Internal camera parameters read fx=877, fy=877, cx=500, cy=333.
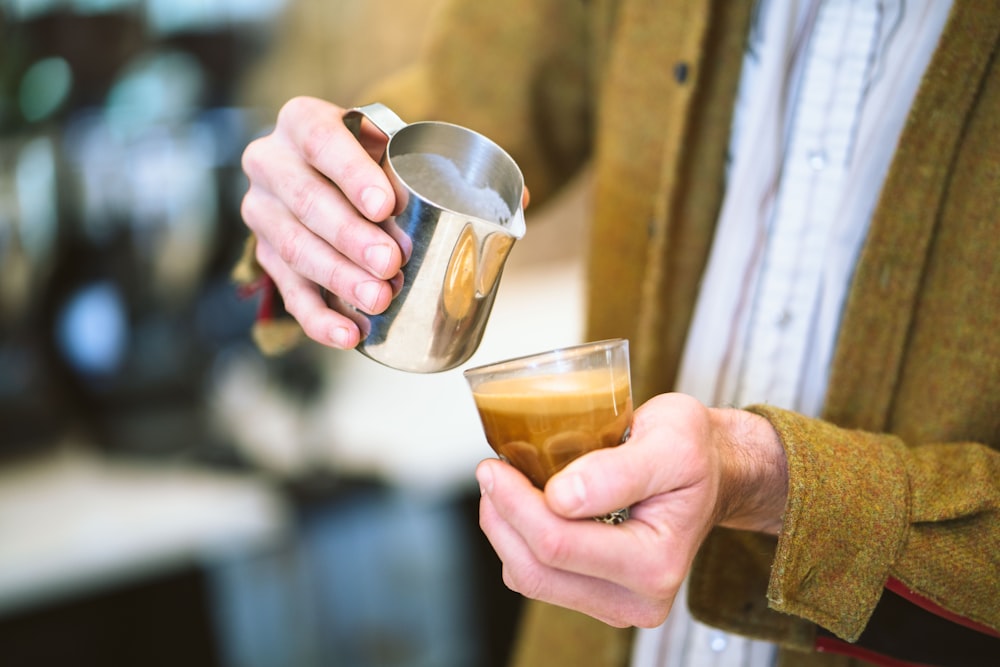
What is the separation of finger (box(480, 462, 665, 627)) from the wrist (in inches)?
4.8

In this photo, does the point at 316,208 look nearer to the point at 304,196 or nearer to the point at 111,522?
the point at 304,196

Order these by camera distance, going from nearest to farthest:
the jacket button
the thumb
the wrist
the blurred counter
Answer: the thumb
the wrist
the jacket button
the blurred counter

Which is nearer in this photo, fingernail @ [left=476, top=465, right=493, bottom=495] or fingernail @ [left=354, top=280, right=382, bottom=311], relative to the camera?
fingernail @ [left=476, top=465, right=493, bottom=495]

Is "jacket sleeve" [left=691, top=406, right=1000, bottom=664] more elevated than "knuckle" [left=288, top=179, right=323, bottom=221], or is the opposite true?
"knuckle" [left=288, top=179, right=323, bottom=221]

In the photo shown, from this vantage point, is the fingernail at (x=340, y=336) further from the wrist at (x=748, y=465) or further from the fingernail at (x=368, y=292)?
the wrist at (x=748, y=465)

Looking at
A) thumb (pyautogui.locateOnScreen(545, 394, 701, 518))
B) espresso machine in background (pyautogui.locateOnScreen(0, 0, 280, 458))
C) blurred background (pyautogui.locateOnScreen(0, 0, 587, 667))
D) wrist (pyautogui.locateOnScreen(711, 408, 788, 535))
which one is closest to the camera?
thumb (pyautogui.locateOnScreen(545, 394, 701, 518))

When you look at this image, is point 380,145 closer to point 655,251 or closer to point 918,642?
point 655,251

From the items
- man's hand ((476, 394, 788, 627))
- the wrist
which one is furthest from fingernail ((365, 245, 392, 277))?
the wrist

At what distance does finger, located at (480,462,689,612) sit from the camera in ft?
2.33

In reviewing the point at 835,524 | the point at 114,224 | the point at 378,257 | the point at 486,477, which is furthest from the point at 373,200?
the point at 114,224

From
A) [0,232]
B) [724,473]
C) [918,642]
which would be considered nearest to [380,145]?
[724,473]

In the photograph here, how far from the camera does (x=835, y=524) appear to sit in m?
0.82

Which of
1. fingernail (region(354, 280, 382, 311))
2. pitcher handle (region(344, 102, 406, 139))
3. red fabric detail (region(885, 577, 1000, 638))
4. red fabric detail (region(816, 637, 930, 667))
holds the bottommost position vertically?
red fabric detail (region(816, 637, 930, 667))

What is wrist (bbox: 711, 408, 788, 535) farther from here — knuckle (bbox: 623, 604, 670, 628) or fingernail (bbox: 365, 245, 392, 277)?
fingernail (bbox: 365, 245, 392, 277)
